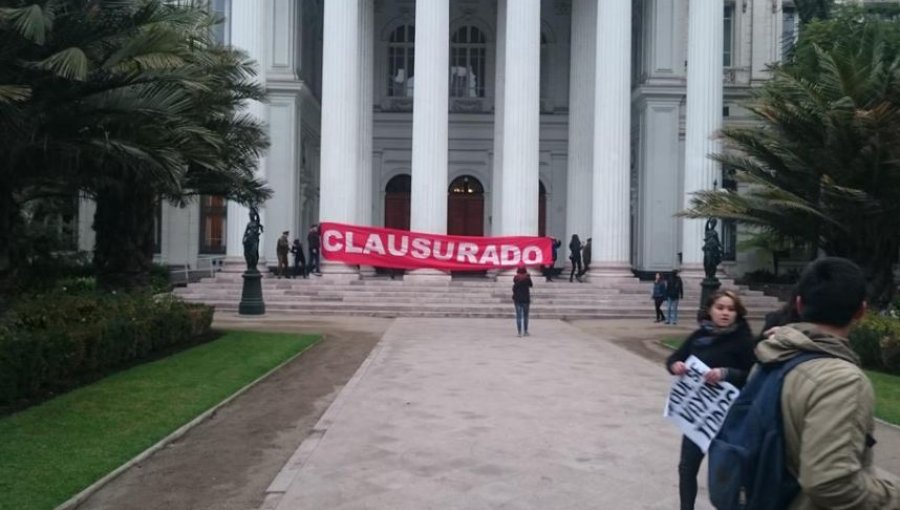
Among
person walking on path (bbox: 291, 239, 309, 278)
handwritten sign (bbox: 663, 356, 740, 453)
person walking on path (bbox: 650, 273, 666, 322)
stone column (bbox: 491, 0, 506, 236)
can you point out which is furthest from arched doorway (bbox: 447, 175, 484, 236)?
handwritten sign (bbox: 663, 356, 740, 453)

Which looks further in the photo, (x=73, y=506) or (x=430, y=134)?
(x=430, y=134)

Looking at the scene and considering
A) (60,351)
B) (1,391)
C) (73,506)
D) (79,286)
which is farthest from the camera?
(79,286)

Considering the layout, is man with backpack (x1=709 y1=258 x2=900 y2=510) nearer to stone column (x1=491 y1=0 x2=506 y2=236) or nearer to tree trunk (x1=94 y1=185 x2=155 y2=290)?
tree trunk (x1=94 y1=185 x2=155 y2=290)

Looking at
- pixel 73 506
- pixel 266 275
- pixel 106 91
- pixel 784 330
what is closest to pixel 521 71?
pixel 266 275

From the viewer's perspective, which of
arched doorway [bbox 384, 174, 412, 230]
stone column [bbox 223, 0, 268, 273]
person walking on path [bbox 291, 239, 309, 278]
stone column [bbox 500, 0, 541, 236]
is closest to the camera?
stone column [bbox 500, 0, 541, 236]

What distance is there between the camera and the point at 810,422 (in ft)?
9.00

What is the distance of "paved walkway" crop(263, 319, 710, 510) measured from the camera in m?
7.07

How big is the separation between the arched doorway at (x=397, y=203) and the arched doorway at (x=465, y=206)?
2.03 m

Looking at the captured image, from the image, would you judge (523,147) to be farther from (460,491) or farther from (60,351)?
(460,491)

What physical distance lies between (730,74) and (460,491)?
3741 centimetres

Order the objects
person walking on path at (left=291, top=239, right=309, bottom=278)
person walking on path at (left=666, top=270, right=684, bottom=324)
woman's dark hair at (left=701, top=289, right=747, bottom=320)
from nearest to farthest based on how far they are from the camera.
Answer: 1. woman's dark hair at (left=701, top=289, right=747, bottom=320)
2. person walking on path at (left=666, top=270, right=684, bottom=324)
3. person walking on path at (left=291, top=239, right=309, bottom=278)

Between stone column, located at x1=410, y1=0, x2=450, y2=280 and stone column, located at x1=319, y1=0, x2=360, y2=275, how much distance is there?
7.54 ft

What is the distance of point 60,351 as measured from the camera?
11.9 meters

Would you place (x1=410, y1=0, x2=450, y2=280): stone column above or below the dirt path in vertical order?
above
